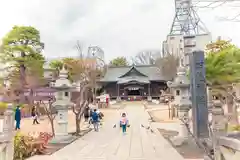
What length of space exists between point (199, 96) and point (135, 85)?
116 feet

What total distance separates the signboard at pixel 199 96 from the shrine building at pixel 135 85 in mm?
33820

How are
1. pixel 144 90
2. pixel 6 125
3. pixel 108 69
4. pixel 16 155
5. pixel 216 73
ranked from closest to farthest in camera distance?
1. pixel 6 125
2. pixel 16 155
3. pixel 216 73
4. pixel 144 90
5. pixel 108 69

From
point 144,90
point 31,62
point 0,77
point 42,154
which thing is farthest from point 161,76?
point 42,154

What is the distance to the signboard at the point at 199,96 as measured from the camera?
837 centimetres

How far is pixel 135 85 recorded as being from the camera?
43.8 metres

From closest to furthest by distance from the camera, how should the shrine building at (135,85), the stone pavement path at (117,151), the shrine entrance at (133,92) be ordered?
1. the stone pavement path at (117,151)
2. the shrine building at (135,85)
3. the shrine entrance at (133,92)

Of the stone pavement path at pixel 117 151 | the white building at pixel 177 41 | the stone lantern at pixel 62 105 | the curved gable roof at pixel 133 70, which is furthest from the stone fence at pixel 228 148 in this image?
the white building at pixel 177 41

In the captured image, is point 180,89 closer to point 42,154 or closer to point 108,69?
point 42,154

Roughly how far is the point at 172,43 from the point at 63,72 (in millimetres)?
46686

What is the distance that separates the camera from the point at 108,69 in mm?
49656

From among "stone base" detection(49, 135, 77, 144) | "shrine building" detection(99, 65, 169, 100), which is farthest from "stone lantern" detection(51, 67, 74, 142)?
"shrine building" detection(99, 65, 169, 100)

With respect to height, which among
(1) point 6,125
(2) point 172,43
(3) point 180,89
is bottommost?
(1) point 6,125

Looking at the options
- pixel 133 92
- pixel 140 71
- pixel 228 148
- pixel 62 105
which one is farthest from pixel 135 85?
pixel 228 148

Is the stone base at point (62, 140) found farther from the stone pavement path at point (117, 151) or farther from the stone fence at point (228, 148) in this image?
the stone fence at point (228, 148)
